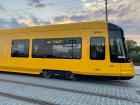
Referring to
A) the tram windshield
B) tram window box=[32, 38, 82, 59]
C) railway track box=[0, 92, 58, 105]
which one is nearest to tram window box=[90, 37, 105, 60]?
the tram windshield

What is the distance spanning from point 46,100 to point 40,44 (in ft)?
23.8

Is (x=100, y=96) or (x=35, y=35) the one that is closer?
(x=100, y=96)

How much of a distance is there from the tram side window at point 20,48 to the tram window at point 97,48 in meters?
4.55

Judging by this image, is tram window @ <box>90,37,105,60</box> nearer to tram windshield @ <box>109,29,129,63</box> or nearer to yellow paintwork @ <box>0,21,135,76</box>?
yellow paintwork @ <box>0,21,135,76</box>

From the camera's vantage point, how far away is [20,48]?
54.2 ft

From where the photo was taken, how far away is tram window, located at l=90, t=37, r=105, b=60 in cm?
1315

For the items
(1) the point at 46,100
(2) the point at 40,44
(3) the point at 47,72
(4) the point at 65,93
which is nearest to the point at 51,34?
(2) the point at 40,44

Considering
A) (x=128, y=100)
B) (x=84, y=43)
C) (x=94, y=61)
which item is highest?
(x=84, y=43)

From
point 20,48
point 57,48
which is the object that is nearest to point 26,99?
point 57,48

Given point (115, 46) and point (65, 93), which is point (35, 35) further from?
point (65, 93)

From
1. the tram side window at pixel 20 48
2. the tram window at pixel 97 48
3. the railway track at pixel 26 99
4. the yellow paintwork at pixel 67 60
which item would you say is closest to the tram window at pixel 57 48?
the yellow paintwork at pixel 67 60

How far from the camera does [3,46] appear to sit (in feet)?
58.5

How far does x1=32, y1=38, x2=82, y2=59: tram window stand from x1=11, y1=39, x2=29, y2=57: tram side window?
648 mm

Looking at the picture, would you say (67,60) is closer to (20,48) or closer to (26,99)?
Result: (20,48)
